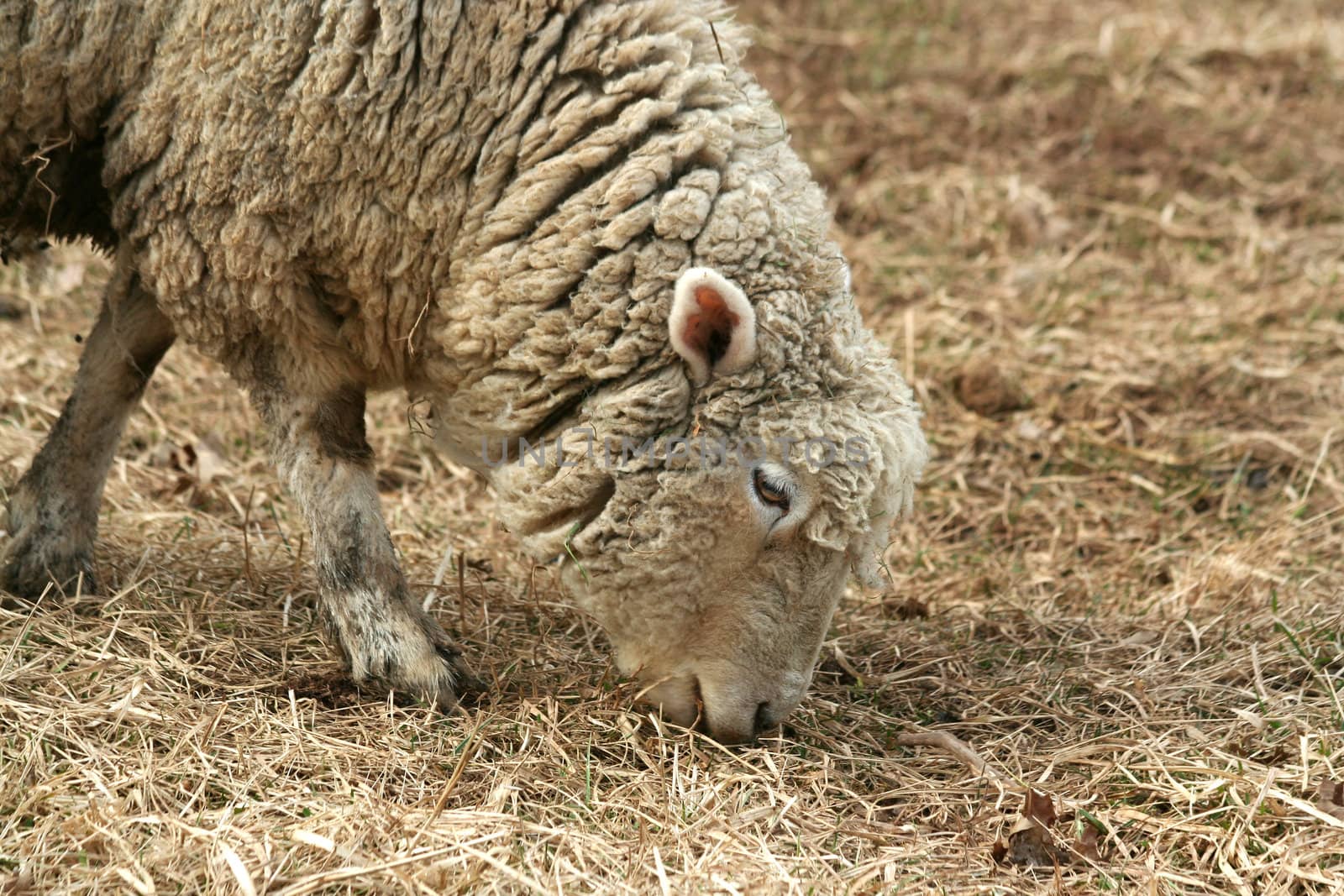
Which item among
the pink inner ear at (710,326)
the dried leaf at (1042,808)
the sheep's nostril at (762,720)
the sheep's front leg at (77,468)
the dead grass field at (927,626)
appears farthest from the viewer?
the sheep's front leg at (77,468)

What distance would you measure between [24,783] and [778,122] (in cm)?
235

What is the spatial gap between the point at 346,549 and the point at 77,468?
99 cm

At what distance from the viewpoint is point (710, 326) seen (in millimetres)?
3162

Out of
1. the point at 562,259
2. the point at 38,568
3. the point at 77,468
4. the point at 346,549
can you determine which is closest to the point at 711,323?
the point at 562,259

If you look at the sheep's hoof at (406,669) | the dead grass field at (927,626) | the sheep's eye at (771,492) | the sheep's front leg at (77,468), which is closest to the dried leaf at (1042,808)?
the dead grass field at (927,626)

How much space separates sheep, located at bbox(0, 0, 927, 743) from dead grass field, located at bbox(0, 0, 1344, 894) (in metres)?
0.42

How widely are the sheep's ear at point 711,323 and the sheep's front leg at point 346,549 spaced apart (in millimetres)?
1010

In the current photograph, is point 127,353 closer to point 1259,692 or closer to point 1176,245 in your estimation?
point 1259,692

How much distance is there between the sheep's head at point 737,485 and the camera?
3.24m

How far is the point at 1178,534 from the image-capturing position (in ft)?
16.8

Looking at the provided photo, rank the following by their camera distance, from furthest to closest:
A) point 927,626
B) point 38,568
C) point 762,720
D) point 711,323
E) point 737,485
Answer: point 927,626 < point 38,568 < point 762,720 < point 737,485 < point 711,323

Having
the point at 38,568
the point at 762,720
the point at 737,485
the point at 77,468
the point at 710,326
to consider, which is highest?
the point at 710,326

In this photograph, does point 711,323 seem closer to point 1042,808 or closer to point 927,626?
point 1042,808

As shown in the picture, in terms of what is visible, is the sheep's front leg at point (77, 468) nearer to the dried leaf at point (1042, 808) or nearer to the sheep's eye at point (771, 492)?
the sheep's eye at point (771, 492)
